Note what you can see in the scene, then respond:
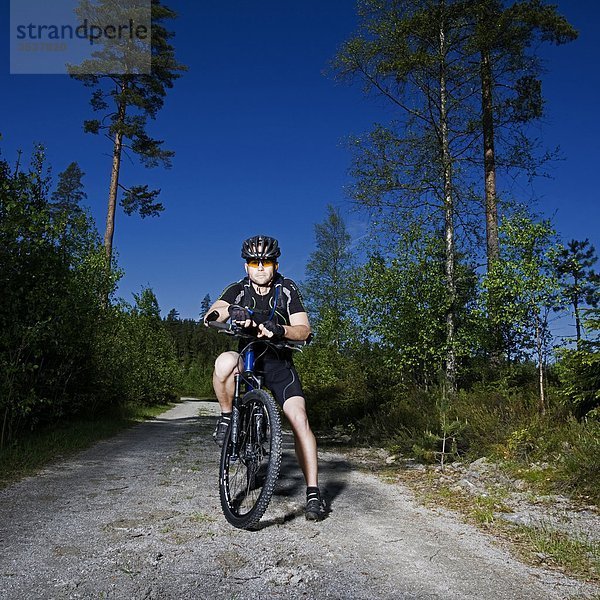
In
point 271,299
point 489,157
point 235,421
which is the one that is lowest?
point 235,421

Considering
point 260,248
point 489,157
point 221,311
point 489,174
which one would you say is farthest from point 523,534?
point 489,157

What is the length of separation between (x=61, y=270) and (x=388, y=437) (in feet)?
20.7

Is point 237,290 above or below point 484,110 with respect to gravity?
below

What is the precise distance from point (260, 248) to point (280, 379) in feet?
3.59

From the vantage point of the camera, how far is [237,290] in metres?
4.28

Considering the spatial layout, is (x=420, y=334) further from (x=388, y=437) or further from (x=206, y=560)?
(x=206, y=560)

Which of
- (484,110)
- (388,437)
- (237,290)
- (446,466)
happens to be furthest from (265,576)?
(484,110)

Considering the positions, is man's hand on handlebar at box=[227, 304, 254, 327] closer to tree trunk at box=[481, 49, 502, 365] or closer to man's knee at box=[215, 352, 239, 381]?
man's knee at box=[215, 352, 239, 381]

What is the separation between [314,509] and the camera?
3662 mm

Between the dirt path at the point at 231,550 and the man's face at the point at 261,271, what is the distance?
5.97 ft

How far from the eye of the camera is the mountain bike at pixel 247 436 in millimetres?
3650

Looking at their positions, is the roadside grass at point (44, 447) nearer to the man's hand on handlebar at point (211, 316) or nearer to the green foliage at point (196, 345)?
the man's hand on handlebar at point (211, 316)

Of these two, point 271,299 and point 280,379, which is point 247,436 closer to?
point 280,379

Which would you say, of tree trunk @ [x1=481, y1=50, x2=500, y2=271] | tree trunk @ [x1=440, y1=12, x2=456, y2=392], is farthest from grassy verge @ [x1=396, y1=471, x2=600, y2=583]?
tree trunk @ [x1=481, y1=50, x2=500, y2=271]
